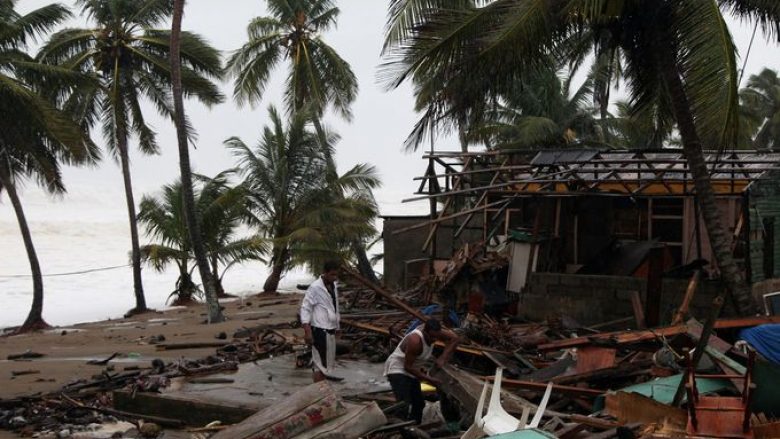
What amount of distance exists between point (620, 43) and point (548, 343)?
4.64 metres

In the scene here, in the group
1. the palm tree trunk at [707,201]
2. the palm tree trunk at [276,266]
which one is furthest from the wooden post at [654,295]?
the palm tree trunk at [276,266]

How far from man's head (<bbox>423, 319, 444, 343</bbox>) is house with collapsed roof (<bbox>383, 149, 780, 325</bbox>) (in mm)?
5970

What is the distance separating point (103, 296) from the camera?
43469 millimetres

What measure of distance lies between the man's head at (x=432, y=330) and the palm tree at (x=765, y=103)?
4425 cm

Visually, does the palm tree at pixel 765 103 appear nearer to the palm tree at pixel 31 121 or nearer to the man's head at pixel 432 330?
the palm tree at pixel 31 121

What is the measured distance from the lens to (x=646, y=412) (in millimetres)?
7945

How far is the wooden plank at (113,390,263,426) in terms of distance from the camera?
9586mm

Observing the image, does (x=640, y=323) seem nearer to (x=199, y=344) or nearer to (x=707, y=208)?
(x=707, y=208)

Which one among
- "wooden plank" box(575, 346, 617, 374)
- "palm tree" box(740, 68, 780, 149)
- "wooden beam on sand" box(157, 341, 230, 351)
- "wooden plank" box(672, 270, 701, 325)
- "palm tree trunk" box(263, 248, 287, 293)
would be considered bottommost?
"wooden plank" box(575, 346, 617, 374)

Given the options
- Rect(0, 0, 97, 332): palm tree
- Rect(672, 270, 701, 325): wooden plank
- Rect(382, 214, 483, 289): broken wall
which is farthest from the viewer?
Rect(382, 214, 483, 289): broken wall

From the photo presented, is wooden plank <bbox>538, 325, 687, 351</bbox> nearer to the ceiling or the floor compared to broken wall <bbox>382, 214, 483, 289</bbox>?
nearer to the floor

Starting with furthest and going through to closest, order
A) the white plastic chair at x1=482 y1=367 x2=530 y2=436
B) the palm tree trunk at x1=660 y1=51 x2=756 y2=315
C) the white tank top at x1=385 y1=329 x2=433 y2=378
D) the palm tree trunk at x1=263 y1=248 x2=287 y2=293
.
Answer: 1. the palm tree trunk at x1=263 y1=248 x2=287 y2=293
2. the palm tree trunk at x1=660 y1=51 x2=756 y2=315
3. the white tank top at x1=385 y1=329 x2=433 y2=378
4. the white plastic chair at x1=482 y1=367 x2=530 y2=436

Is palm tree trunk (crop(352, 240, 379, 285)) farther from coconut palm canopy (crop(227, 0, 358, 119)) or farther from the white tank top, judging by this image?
the white tank top

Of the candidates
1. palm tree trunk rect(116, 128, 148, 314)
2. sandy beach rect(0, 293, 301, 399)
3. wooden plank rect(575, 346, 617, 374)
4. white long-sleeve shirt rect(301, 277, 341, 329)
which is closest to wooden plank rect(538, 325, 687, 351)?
wooden plank rect(575, 346, 617, 374)
